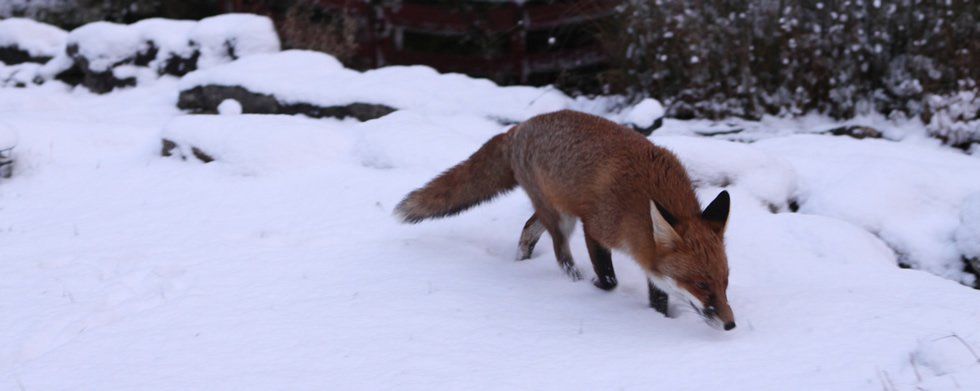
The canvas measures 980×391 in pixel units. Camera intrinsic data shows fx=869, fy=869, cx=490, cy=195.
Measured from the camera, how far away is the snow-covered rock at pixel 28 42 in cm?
1297

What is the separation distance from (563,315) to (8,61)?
460 inches

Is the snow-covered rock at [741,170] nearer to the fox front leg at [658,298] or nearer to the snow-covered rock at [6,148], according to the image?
the fox front leg at [658,298]

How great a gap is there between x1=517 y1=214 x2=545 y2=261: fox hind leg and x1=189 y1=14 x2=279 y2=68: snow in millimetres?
7134

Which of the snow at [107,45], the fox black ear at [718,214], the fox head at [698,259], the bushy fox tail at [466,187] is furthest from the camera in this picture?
the snow at [107,45]

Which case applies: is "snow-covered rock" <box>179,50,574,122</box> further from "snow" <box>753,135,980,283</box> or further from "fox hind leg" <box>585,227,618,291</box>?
"fox hind leg" <box>585,227,618,291</box>

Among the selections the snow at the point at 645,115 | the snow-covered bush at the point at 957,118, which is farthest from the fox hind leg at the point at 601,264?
the snow-covered bush at the point at 957,118

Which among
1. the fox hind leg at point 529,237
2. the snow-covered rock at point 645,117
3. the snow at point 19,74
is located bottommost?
the snow at point 19,74

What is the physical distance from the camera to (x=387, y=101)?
31.7ft

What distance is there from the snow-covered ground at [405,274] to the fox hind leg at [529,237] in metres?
0.11

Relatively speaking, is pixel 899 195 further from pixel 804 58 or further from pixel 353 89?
pixel 353 89

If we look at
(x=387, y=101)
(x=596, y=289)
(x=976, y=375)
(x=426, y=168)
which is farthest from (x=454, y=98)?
(x=976, y=375)

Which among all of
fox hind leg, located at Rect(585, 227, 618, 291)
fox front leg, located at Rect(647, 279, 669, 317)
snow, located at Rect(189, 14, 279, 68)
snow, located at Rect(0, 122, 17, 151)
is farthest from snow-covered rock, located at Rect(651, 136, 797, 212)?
snow, located at Rect(189, 14, 279, 68)

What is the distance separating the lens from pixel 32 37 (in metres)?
13.2

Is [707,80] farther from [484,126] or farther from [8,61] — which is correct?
[8,61]
